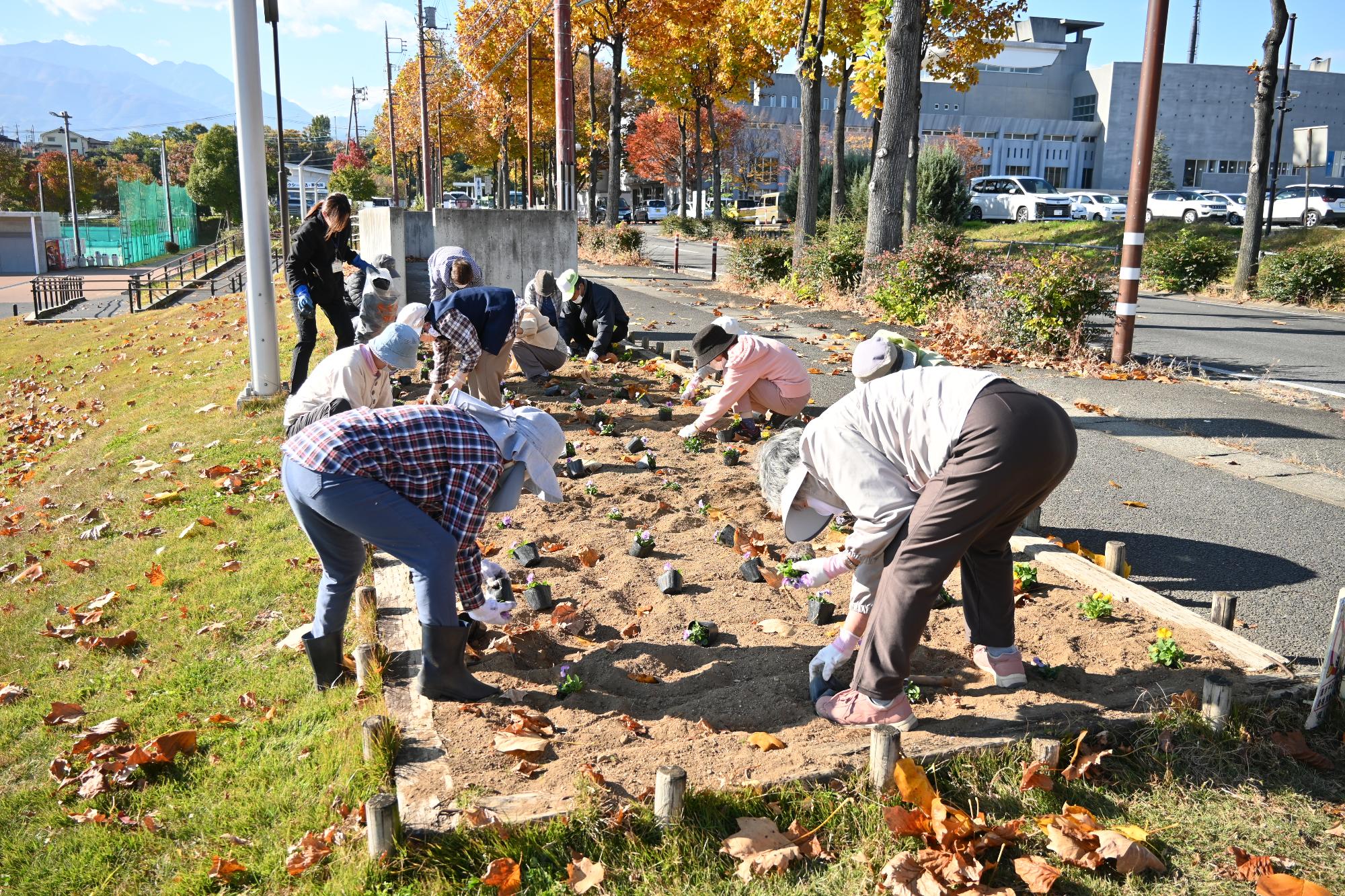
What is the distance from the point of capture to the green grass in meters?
3.04

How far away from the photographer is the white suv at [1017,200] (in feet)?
116

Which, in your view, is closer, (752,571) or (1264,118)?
Answer: (752,571)

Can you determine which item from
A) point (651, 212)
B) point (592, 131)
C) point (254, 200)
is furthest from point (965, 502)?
point (651, 212)

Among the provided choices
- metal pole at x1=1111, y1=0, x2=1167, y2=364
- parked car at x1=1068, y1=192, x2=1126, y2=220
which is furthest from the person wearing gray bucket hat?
parked car at x1=1068, y1=192, x2=1126, y2=220

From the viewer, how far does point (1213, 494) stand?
6543 millimetres

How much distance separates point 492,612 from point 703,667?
970mm

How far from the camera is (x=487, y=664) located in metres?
4.31

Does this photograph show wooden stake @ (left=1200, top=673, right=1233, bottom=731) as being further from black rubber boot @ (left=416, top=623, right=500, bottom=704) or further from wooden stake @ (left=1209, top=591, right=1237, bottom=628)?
black rubber boot @ (left=416, top=623, right=500, bottom=704)

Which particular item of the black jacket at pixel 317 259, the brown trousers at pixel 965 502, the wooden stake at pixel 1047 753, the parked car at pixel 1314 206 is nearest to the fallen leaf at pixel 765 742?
the brown trousers at pixel 965 502

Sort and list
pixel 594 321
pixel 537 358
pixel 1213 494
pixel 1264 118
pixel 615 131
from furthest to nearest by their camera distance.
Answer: pixel 615 131, pixel 1264 118, pixel 594 321, pixel 537 358, pixel 1213 494

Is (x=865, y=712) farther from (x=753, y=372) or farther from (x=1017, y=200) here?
(x=1017, y=200)

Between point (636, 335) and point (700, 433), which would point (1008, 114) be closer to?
point (636, 335)

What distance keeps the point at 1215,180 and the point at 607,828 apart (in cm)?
7049

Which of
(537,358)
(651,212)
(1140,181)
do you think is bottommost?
(537,358)
